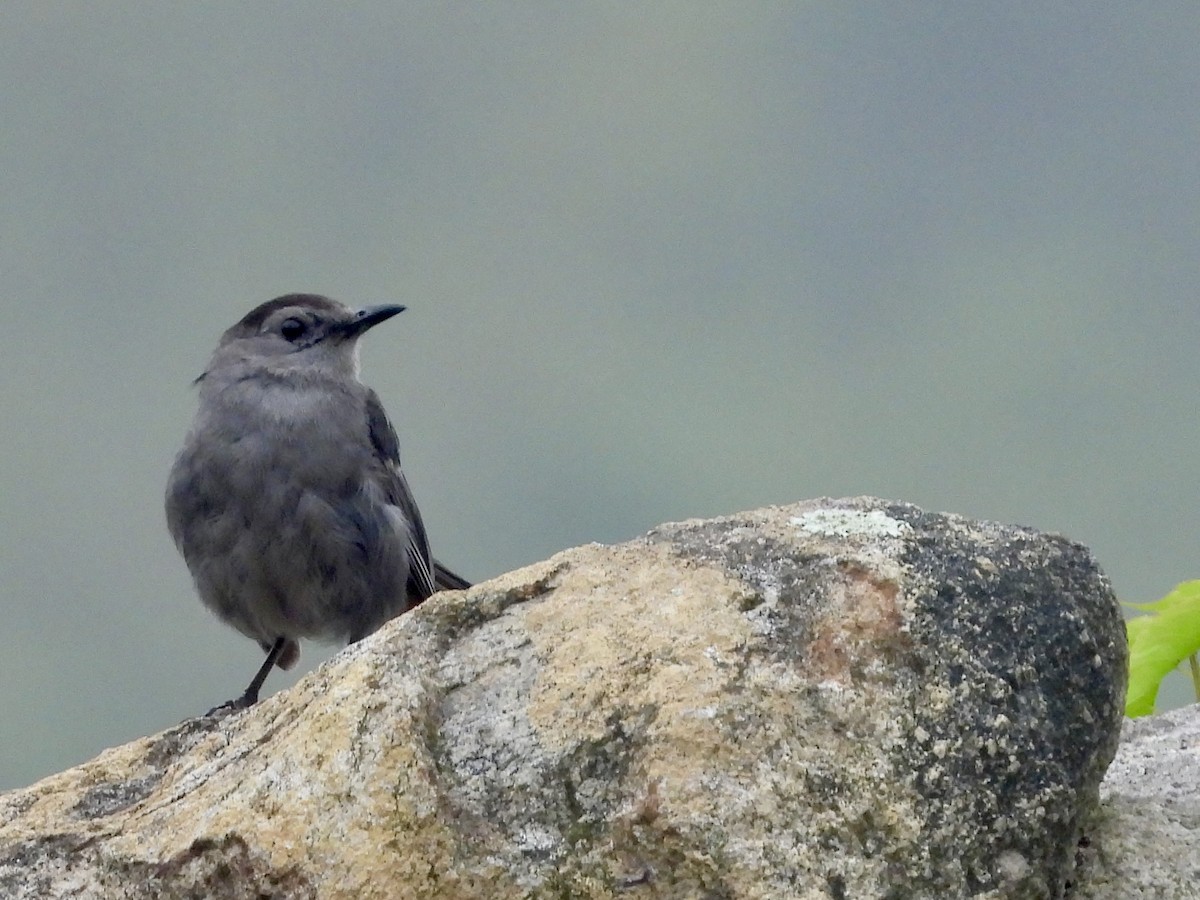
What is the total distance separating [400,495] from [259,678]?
935 mm

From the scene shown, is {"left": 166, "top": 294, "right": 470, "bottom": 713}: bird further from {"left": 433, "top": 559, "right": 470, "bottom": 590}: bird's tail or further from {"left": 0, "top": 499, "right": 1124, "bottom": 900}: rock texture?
{"left": 0, "top": 499, "right": 1124, "bottom": 900}: rock texture

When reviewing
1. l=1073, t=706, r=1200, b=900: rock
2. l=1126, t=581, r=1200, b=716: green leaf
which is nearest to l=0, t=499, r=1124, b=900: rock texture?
l=1073, t=706, r=1200, b=900: rock

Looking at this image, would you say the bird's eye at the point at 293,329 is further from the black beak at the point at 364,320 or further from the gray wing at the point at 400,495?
the gray wing at the point at 400,495

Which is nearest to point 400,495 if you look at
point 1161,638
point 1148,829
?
point 1161,638

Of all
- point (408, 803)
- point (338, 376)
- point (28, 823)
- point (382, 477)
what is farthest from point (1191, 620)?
point (338, 376)

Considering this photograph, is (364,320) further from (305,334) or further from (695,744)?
(695,744)

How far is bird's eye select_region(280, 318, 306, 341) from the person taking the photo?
677cm

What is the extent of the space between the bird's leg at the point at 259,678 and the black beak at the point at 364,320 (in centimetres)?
142

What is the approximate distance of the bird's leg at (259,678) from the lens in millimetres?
5338

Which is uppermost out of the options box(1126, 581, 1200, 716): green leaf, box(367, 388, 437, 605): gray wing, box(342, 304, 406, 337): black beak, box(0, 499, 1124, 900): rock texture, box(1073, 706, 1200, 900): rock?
box(342, 304, 406, 337): black beak

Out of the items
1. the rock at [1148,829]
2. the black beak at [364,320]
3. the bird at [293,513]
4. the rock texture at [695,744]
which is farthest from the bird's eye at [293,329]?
the rock at [1148,829]

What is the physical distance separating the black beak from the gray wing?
427 millimetres

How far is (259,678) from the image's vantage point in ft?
19.5

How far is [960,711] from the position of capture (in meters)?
2.49
